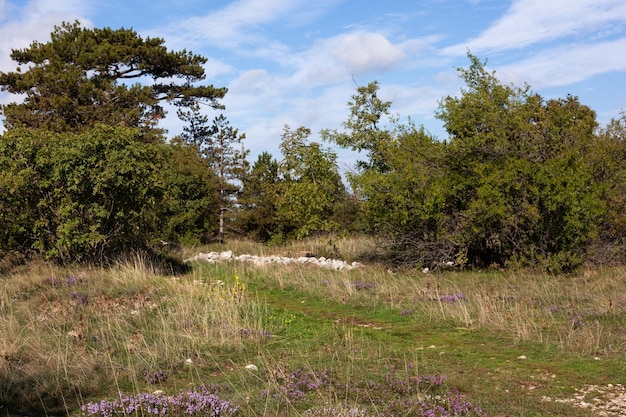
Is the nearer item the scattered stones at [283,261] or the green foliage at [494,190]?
the green foliage at [494,190]

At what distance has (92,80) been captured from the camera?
27.6 meters

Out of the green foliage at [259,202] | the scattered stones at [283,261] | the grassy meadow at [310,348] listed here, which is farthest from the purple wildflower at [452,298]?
the green foliage at [259,202]

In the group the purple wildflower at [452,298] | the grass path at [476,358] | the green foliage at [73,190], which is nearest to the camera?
the grass path at [476,358]

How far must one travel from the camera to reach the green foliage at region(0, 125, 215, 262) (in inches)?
506

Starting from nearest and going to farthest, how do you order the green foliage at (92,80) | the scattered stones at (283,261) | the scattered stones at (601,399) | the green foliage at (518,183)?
the scattered stones at (601,399) → the green foliage at (518,183) → the scattered stones at (283,261) → the green foliage at (92,80)

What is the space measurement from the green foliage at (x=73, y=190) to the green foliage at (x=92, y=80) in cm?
1177

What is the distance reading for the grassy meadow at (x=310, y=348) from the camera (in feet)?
17.8

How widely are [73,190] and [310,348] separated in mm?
7927

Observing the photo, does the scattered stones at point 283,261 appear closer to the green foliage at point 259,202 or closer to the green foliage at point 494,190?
the green foliage at point 494,190

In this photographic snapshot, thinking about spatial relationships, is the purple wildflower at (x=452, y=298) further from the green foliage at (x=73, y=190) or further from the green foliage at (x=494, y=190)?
the green foliage at (x=73, y=190)

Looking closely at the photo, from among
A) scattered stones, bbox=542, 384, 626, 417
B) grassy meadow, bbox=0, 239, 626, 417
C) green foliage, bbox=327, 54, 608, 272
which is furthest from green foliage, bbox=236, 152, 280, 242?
scattered stones, bbox=542, 384, 626, 417

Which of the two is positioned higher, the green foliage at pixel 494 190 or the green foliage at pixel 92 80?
the green foliage at pixel 92 80

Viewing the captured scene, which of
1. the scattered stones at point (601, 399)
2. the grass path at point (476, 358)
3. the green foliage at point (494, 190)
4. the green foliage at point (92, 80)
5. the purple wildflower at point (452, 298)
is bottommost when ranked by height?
the scattered stones at point (601, 399)

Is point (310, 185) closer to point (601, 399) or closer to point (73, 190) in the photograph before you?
point (73, 190)
